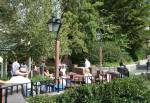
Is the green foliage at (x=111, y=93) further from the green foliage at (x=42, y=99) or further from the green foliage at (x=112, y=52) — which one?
the green foliage at (x=112, y=52)

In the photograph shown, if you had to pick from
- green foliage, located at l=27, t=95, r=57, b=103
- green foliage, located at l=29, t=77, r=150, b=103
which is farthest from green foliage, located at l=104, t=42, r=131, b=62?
green foliage, located at l=27, t=95, r=57, b=103

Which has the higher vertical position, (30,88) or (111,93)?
(30,88)

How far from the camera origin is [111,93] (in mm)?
12500

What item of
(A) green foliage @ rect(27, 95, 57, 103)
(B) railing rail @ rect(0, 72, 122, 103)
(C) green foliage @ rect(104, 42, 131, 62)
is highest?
(C) green foliage @ rect(104, 42, 131, 62)

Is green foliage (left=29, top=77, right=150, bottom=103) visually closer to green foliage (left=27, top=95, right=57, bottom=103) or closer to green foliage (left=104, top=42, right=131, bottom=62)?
green foliage (left=27, top=95, right=57, bottom=103)

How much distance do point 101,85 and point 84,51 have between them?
27.0 meters

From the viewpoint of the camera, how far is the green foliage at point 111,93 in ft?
39.0

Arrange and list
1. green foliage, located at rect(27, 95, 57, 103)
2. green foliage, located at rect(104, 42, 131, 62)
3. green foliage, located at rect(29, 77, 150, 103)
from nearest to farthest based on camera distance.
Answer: green foliage, located at rect(27, 95, 57, 103) < green foliage, located at rect(29, 77, 150, 103) < green foliage, located at rect(104, 42, 131, 62)

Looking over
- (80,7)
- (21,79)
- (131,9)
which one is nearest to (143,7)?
(131,9)

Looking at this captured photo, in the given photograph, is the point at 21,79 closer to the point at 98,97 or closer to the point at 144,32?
the point at 98,97

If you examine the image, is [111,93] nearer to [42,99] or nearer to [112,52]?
[42,99]

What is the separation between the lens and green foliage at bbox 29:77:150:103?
39.0 ft

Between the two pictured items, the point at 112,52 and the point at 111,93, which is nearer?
the point at 111,93

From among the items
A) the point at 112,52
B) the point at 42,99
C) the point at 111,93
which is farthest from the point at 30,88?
the point at 112,52
